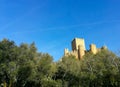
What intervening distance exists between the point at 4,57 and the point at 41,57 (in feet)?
18.9

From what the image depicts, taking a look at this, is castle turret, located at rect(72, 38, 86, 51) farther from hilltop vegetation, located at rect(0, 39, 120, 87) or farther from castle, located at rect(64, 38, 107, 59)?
hilltop vegetation, located at rect(0, 39, 120, 87)

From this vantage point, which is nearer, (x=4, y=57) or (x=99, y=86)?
(x=99, y=86)

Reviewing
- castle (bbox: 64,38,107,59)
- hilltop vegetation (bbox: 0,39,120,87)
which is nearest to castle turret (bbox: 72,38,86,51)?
castle (bbox: 64,38,107,59)

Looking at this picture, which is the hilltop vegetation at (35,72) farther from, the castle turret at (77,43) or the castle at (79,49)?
the castle turret at (77,43)

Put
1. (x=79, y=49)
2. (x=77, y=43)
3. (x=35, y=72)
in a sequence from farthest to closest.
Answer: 1. (x=77, y=43)
2. (x=79, y=49)
3. (x=35, y=72)

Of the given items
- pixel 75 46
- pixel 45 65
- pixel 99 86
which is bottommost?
pixel 99 86

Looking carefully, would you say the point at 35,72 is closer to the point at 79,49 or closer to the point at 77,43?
the point at 79,49

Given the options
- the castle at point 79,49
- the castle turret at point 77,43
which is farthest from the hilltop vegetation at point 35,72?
the castle turret at point 77,43

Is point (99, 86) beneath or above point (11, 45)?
beneath

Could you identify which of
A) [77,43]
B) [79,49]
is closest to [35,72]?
[79,49]

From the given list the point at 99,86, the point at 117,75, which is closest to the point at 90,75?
the point at 99,86

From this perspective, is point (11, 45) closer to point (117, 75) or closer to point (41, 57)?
point (41, 57)

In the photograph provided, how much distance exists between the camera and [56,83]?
3422cm

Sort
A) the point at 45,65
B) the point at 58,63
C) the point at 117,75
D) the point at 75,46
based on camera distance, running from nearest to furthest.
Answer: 1. the point at 117,75
2. the point at 45,65
3. the point at 58,63
4. the point at 75,46
